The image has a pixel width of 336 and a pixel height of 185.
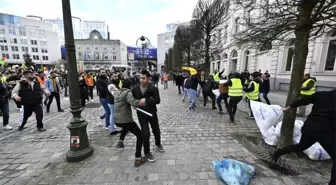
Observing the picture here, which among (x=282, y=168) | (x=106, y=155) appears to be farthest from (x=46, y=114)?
(x=282, y=168)

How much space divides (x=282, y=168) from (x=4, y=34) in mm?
88427

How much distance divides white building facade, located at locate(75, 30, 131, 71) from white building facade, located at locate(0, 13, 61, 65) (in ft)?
58.1

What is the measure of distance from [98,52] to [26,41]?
28.7 meters

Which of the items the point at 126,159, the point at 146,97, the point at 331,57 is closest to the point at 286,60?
the point at 331,57

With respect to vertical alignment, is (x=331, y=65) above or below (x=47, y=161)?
above

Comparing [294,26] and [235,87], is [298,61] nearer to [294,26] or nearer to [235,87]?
[294,26]

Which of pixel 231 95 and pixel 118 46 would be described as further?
pixel 118 46

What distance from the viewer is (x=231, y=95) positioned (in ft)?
17.6

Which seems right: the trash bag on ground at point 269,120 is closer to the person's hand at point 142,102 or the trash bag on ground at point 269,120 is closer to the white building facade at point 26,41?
the person's hand at point 142,102

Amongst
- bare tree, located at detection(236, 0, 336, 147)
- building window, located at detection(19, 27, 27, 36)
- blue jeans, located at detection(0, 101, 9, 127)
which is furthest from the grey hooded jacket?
building window, located at detection(19, 27, 27, 36)

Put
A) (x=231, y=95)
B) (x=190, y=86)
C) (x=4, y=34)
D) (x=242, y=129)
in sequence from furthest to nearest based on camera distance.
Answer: (x=4, y=34) < (x=190, y=86) < (x=231, y=95) < (x=242, y=129)

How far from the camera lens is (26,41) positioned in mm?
62375

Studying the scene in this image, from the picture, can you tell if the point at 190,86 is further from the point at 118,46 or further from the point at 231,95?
the point at 118,46

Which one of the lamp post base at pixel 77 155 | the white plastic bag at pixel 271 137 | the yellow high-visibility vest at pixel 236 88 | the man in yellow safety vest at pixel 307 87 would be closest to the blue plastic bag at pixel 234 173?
the white plastic bag at pixel 271 137
